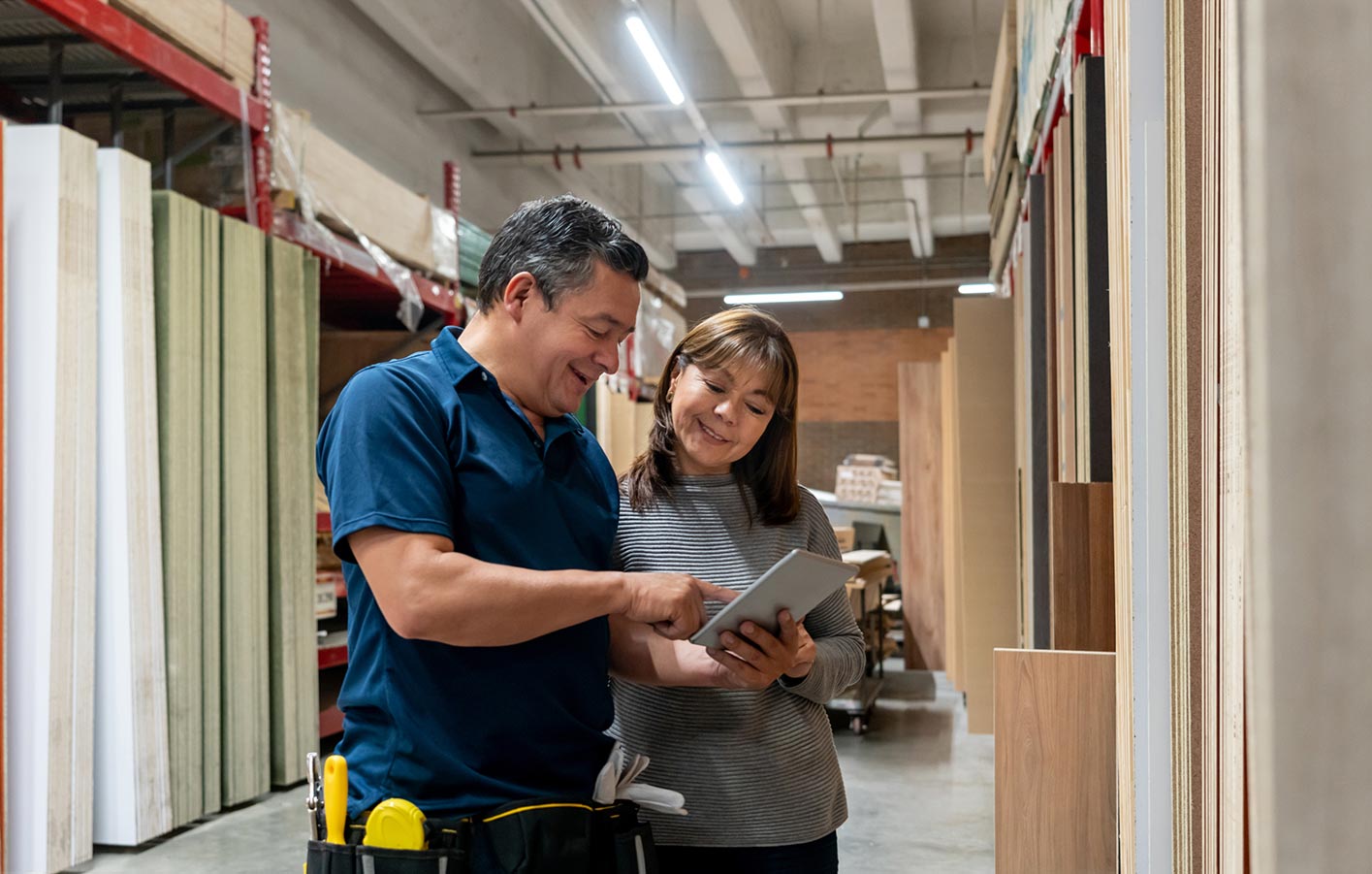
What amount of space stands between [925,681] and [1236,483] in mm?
9113

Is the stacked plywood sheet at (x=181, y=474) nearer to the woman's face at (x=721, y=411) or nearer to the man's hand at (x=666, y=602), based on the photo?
the woman's face at (x=721, y=411)

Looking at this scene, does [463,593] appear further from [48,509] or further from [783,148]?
[783,148]

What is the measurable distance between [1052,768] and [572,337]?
1.40 metres

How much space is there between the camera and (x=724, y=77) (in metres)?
12.2

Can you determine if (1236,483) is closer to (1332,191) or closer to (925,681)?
(1332,191)

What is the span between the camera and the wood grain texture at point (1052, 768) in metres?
2.30

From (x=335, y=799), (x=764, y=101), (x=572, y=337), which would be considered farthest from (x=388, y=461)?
(x=764, y=101)

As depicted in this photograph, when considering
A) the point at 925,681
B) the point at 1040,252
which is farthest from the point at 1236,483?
the point at 925,681

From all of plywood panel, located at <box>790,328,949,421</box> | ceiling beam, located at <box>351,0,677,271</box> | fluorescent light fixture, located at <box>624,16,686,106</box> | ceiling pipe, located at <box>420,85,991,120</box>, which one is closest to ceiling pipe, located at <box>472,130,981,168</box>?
ceiling pipe, located at <box>420,85,991,120</box>

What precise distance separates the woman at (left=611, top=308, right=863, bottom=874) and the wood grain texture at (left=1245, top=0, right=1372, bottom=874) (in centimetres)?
110

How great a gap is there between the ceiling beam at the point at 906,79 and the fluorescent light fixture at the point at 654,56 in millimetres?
1685

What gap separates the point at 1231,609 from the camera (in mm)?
961

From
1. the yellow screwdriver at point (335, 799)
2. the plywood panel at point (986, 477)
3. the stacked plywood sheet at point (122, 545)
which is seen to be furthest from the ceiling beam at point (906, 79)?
the yellow screwdriver at point (335, 799)

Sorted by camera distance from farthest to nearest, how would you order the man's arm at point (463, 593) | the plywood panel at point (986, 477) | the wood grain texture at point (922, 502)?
the wood grain texture at point (922, 502), the plywood panel at point (986, 477), the man's arm at point (463, 593)
